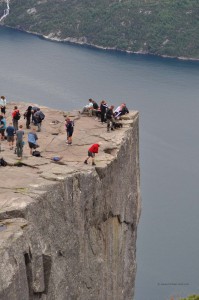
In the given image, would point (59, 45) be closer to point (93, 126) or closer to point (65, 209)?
point (93, 126)

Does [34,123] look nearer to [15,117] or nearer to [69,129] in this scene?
[15,117]

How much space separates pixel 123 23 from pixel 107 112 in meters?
104

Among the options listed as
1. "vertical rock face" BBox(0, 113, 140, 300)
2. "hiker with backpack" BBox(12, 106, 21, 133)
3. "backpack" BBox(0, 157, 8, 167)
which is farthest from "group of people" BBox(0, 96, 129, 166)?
"backpack" BBox(0, 157, 8, 167)

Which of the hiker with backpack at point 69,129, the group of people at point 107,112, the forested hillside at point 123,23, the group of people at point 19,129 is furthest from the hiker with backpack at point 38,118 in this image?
the forested hillside at point 123,23

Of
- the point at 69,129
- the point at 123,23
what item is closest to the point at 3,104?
the point at 69,129

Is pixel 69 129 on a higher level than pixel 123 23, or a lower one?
lower

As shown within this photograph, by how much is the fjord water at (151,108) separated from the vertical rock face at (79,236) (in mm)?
22247

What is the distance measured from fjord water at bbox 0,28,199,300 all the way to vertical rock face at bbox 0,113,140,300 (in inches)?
876

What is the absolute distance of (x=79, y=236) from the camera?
23.5 metres

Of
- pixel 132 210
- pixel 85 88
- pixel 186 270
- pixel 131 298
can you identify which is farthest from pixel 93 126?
pixel 85 88

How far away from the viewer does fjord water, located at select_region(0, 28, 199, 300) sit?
55656 millimetres

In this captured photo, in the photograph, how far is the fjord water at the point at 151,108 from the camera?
55656mm

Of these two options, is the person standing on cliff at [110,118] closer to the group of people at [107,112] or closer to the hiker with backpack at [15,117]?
the group of people at [107,112]

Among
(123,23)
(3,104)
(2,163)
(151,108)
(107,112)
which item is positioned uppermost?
(123,23)
